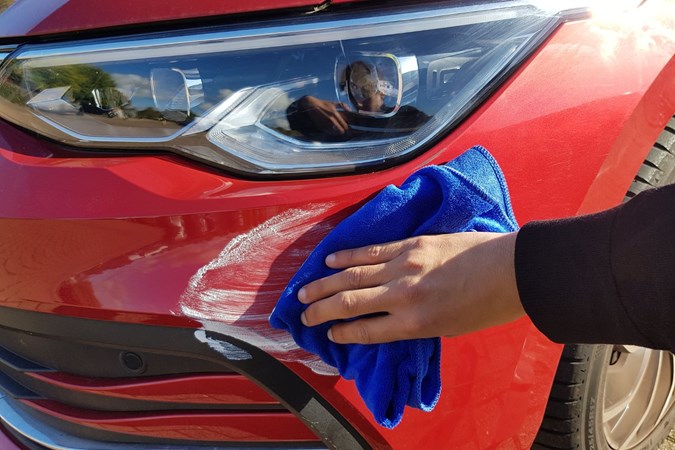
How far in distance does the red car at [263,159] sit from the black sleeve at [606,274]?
11.1 inches

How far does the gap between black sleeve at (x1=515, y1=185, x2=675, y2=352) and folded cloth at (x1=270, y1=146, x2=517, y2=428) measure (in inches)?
5.5

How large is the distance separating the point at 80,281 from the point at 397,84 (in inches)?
26.8

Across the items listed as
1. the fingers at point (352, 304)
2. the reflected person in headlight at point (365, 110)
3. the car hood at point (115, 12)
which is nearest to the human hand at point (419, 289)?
the fingers at point (352, 304)

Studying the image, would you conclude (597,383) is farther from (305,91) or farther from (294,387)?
(305,91)

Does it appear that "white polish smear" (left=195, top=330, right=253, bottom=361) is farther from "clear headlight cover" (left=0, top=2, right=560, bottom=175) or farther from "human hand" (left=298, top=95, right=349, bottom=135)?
"human hand" (left=298, top=95, right=349, bottom=135)

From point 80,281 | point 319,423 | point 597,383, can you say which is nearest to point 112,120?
point 80,281

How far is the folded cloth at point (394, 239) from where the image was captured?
112cm

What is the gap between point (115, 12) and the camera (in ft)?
4.28

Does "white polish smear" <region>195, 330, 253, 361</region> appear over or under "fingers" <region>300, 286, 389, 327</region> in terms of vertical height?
under

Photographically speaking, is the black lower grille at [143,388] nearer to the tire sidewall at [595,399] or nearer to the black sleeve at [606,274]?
the black sleeve at [606,274]

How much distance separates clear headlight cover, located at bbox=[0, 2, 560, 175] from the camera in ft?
4.02

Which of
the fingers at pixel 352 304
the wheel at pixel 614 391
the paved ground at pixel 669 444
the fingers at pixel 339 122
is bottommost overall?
the paved ground at pixel 669 444

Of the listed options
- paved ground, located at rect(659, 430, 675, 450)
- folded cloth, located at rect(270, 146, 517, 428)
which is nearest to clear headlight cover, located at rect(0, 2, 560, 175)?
folded cloth, located at rect(270, 146, 517, 428)

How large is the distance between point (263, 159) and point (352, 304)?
33 cm
